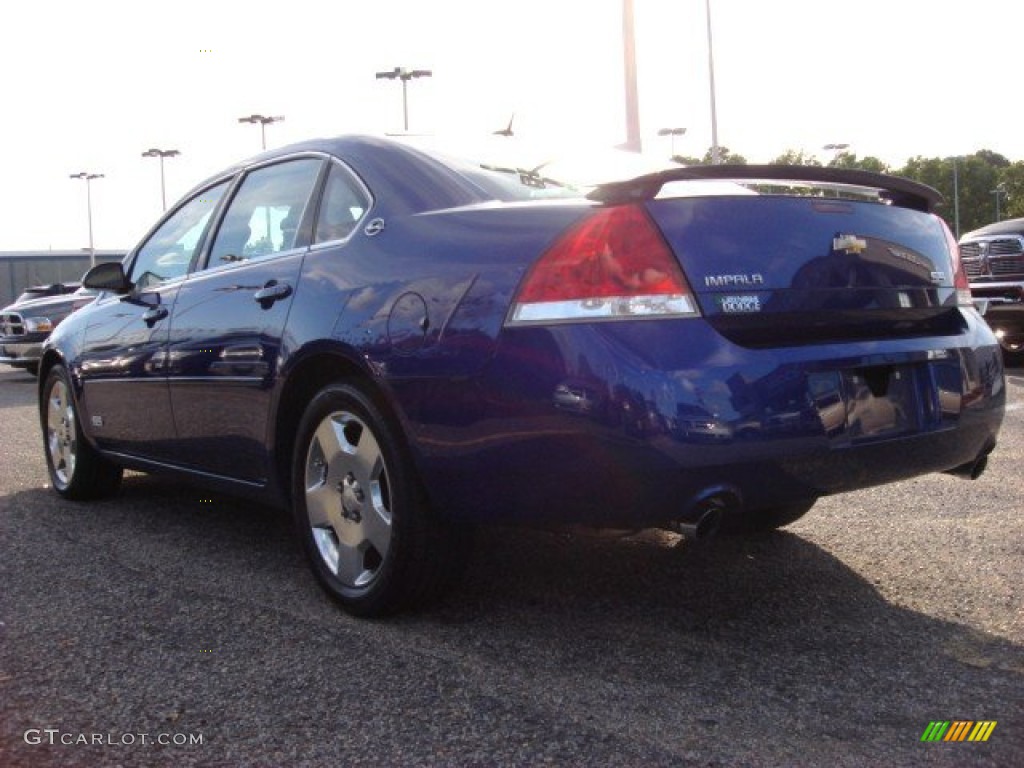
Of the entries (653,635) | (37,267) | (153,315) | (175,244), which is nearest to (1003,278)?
(175,244)

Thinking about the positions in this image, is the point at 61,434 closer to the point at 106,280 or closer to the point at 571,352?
the point at 106,280

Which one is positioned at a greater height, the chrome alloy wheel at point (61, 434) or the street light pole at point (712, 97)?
the street light pole at point (712, 97)

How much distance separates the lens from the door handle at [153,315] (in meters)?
4.69

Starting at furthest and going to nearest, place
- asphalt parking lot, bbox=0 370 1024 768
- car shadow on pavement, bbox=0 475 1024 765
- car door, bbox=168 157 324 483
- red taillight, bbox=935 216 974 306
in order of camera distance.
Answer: car door, bbox=168 157 324 483, red taillight, bbox=935 216 974 306, car shadow on pavement, bbox=0 475 1024 765, asphalt parking lot, bbox=0 370 1024 768

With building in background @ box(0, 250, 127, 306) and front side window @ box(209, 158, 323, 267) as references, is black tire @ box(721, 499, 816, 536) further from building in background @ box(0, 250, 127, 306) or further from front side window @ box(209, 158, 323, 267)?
building in background @ box(0, 250, 127, 306)

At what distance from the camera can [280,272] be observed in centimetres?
389

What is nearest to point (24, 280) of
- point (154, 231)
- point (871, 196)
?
point (154, 231)

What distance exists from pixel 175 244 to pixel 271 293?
142 centimetres

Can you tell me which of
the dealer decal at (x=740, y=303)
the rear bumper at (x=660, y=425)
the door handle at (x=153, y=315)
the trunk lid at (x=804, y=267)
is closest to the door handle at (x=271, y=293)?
the rear bumper at (x=660, y=425)

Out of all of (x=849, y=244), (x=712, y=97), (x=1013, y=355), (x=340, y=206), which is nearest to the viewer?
(x=849, y=244)

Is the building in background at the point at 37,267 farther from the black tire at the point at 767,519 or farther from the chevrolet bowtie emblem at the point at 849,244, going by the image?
the chevrolet bowtie emblem at the point at 849,244

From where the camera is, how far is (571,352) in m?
2.83

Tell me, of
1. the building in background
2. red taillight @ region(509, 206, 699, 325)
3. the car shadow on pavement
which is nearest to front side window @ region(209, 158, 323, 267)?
the car shadow on pavement

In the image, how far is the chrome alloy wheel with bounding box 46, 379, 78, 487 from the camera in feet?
18.6
